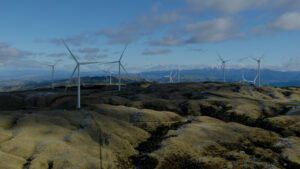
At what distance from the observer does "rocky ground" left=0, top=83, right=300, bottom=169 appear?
90.5 m

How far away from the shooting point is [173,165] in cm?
9144

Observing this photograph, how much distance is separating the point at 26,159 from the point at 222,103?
74.5 meters

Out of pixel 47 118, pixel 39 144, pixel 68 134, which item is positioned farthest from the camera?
pixel 47 118

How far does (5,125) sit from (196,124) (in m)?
42.3

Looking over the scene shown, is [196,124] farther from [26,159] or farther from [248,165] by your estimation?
[26,159]

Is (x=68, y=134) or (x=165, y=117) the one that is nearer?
(x=68, y=134)

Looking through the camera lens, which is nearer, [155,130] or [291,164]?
[291,164]

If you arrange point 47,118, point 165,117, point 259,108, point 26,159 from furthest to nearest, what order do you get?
point 259,108 → point 165,117 → point 47,118 → point 26,159

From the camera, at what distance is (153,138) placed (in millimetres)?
110500

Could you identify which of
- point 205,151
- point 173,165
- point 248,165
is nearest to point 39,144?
point 173,165

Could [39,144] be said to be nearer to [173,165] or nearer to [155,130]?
[173,165]

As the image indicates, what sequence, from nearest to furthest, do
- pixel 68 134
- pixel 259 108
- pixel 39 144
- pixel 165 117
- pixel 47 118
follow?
pixel 39 144 < pixel 68 134 < pixel 47 118 < pixel 165 117 < pixel 259 108

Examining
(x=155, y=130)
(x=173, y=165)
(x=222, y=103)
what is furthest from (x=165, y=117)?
(x=173, y=165)

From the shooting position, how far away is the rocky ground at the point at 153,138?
9050cm
